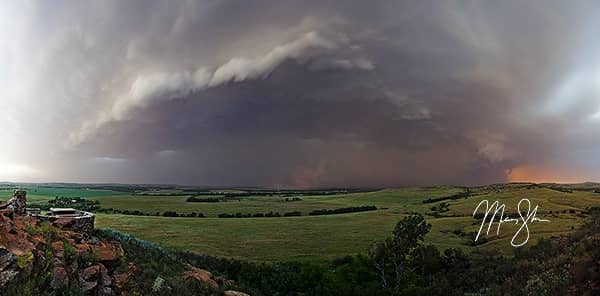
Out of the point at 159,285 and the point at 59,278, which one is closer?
the point at 59,278

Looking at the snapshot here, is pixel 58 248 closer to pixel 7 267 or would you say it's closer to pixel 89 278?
pixel 89 278

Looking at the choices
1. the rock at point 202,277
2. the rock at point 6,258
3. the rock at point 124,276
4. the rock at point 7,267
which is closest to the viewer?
the rock at point 7,267

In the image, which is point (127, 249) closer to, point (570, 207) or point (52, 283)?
point (52, 283)

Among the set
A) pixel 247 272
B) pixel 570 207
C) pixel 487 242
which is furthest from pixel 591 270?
pixel 570 207

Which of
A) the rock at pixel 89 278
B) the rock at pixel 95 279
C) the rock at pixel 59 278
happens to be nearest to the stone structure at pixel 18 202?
the rock at pixel 95 279

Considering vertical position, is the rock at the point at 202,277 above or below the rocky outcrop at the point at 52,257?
below

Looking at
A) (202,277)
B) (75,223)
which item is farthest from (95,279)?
(202,277)

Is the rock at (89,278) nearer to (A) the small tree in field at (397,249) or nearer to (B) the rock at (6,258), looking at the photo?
(B) the rock at (6,258)

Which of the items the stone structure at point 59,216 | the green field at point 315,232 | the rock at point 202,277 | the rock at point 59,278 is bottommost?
the green field at point 315,232
